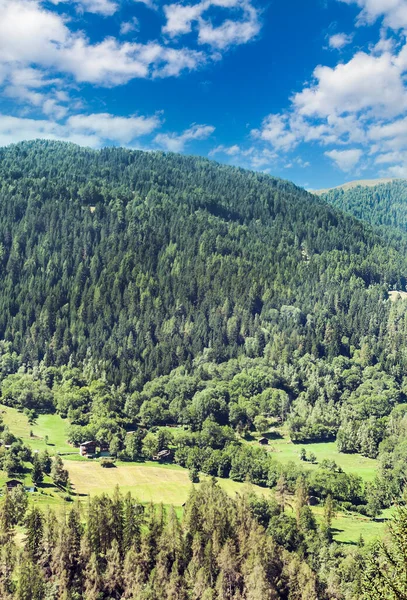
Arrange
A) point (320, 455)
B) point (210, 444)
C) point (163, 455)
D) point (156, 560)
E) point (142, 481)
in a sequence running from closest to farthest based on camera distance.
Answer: point (156, 560)
point (142, 481)
point (163, 455)
point (210, 444)
point (320, 455)

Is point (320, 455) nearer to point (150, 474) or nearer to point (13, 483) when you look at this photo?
point (150, 474)

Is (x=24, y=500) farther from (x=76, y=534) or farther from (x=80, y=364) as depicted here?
(x=80, y=364)

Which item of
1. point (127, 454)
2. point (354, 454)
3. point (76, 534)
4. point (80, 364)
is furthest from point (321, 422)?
point (76, 534)

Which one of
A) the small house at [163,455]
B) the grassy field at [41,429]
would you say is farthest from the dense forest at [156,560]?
the grassy field at [41,429]

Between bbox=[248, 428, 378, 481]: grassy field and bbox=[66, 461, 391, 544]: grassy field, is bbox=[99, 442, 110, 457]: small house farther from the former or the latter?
bbox=[248, 428, 378, 481]: grassy field

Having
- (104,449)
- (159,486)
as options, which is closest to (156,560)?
(159,486)

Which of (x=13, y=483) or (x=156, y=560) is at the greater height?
(x=156, y=560)
